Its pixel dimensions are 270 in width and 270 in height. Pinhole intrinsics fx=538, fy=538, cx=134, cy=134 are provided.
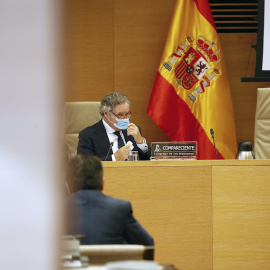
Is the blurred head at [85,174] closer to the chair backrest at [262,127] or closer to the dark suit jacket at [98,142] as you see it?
the dark suit jacket at [98,142]

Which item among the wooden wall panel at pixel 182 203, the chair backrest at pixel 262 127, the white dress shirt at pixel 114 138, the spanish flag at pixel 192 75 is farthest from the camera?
the spanish flag at pixel 192 75

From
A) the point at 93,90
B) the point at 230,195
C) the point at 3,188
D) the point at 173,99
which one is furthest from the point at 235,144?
the point at 3,188

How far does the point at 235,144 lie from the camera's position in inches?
142

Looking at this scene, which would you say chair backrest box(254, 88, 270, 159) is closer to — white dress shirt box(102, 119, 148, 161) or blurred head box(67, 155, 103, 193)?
white dress shirt box(102, 119, 148, 161)

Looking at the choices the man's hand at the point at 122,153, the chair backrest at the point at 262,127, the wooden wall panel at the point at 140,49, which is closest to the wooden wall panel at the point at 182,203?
the man's hand at the point at 122,153

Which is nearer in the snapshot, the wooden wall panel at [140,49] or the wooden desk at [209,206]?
the wooden desk at [209,206]

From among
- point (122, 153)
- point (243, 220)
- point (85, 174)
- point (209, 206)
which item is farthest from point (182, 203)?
point (85, 174)

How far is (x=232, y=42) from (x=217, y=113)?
0.57 meters

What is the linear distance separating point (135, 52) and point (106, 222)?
2.72 metres

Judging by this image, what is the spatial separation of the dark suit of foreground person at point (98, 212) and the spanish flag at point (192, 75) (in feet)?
7.60

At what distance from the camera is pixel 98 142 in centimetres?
247

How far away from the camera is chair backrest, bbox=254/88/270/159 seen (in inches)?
125

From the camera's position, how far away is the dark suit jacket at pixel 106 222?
38.0 inches

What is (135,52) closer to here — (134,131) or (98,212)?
(134,131)
